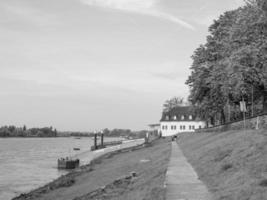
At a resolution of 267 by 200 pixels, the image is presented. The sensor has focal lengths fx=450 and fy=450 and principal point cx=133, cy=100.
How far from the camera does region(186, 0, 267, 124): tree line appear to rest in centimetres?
3922

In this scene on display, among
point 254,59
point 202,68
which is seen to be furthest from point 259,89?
point 202,68

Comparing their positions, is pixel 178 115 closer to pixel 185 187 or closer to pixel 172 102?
pixel 172 102

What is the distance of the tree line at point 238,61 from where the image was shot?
39.2m

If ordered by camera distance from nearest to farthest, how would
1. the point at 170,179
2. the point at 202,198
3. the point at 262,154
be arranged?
the point at 202,198 < the point at 262,154 < the point at 170,179

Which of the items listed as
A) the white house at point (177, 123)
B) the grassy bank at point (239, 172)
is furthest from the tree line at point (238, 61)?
the white house at point (177, 123)

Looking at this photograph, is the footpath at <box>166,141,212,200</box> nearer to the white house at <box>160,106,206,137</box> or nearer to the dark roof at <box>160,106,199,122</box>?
the white house at <box>160,106,206,137</box>

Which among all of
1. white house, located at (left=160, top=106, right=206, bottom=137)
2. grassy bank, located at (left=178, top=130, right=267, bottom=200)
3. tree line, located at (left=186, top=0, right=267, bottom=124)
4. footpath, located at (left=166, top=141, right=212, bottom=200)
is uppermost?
tree line, located at (left=186, top=0, right=267, bottom=124)

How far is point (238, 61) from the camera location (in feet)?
136

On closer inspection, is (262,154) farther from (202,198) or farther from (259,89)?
(259,89)

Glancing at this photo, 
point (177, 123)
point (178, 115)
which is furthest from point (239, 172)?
point (178, 115)

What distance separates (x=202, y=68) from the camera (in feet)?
189

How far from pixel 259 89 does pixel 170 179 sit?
2894 cm

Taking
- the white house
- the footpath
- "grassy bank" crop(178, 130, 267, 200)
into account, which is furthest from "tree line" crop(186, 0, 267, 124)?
the white house

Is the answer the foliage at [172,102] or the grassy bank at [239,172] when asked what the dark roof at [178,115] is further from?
the grassy bank at [239,172]
